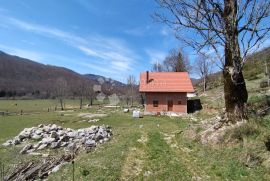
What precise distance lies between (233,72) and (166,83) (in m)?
32.7

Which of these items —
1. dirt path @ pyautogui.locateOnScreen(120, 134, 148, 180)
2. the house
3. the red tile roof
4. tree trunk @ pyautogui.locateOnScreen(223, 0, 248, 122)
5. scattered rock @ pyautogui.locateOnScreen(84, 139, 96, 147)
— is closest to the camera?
dirt path @ pyautogui.locateOnScreen(120, 134, 148, 180)

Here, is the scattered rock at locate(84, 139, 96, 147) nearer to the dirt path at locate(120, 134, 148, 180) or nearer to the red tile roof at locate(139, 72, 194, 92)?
the dirt path at locate(120, 134, 148, 180)

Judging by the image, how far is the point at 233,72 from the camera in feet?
47.2

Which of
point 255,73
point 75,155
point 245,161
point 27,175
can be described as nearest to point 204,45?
point 245,161

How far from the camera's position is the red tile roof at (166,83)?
149ft

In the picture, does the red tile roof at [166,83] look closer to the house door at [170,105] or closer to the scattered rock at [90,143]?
the house door at [170,105]

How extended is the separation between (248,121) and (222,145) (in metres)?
1.96

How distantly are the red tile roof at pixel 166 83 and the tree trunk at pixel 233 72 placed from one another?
29870 millimetres

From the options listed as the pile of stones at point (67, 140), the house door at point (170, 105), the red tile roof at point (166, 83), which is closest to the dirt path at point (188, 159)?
the pile of stones at point (67, 140)

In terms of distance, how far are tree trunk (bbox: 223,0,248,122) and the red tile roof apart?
98.0 feet

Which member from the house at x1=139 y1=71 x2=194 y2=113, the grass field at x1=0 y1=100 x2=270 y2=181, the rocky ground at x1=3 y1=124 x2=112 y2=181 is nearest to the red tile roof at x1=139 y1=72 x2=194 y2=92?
the house at x1=139 y1=71 x2=194 y2=113

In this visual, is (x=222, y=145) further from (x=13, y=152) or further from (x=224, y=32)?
(x=13, y=152)

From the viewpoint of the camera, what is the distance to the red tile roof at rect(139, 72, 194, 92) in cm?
4556

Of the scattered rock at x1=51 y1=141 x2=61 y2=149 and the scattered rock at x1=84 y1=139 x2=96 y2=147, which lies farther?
the scattered rock at x1=51 y1=141 x2=61 y2=149
